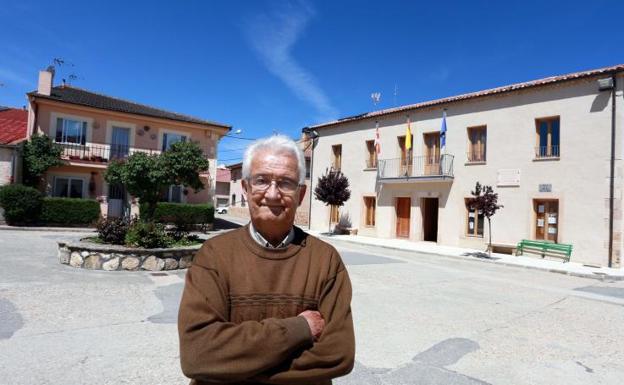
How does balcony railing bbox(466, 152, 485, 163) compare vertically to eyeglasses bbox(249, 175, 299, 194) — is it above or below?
above

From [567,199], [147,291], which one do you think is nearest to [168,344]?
[147,291]

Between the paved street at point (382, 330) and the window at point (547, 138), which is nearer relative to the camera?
the paved street at point (382, 330)

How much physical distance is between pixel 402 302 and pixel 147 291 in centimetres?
429

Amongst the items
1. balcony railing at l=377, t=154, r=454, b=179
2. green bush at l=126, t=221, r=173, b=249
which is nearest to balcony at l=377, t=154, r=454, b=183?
balcony railing at l=377, t=154, r=454, b=179

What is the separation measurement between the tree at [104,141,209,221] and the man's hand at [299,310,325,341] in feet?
47.5

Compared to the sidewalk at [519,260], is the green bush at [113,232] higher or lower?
higher

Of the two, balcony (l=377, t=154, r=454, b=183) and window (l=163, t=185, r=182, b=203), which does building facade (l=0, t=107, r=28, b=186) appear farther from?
balcony (l=377, t=154, r=454, b=183)

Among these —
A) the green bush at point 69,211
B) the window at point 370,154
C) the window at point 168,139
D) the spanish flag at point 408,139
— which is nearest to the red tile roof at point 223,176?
the window at point 168,139

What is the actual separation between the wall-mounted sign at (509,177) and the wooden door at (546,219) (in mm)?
1086

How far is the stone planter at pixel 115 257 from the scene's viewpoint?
27.6 ft

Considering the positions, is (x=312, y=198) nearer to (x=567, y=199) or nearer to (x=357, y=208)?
(x=357, y=208)

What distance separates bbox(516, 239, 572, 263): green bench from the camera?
574 inches

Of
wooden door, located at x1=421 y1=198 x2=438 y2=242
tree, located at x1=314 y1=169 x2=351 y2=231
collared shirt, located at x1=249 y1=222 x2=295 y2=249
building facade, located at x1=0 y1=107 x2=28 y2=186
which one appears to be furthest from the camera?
tree, located at x1=314 y1=169 x2=351 y2=231

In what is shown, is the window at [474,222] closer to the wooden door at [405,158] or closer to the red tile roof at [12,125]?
the wooden door at [405,158]
